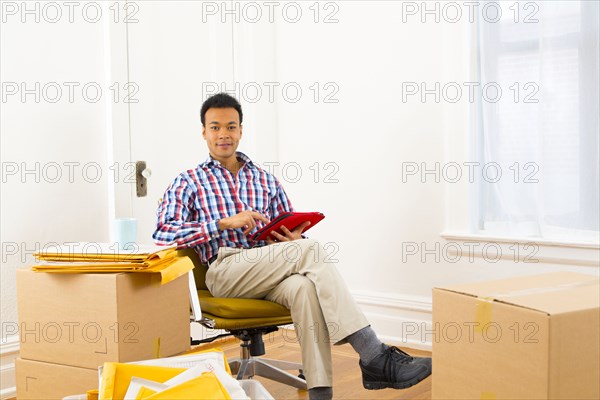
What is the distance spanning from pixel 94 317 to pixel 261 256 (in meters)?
0.74

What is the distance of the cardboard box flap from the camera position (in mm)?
1290

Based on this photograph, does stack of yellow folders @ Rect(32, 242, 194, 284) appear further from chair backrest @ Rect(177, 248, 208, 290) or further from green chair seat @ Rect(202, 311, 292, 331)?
chair backrest @ Rect(177, 248, 208, 290)

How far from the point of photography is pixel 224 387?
1.59m

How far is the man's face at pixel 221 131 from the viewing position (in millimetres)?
2844

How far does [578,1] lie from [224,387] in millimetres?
2282

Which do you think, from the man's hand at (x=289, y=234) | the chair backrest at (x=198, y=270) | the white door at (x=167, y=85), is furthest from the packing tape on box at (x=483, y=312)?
the white door at (x=167, y=85)

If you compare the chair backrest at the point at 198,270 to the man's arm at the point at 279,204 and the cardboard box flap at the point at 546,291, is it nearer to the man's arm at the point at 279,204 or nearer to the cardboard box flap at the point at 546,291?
the man's arm at the point at 279,204

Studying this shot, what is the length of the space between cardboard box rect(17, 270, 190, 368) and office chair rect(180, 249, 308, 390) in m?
0.22

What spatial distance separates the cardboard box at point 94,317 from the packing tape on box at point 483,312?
1054mm

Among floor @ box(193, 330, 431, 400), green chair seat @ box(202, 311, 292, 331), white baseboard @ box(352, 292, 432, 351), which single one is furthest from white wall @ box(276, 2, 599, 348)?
green chair seat @ box(202, 311, 292, 331)

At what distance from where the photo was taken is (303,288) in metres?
2.45

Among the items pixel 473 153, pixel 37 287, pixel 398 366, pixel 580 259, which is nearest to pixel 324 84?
pixel 473 153

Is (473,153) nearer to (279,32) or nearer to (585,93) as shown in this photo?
(585,93)

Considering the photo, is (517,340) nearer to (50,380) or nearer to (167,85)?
(50,380)
